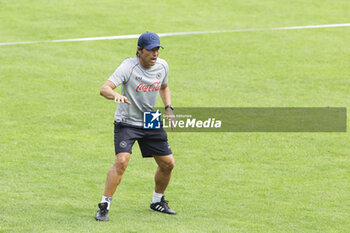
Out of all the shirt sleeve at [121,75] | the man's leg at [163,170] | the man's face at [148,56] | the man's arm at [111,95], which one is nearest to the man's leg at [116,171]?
the man's leg at [163,170]

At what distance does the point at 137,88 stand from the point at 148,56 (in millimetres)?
405

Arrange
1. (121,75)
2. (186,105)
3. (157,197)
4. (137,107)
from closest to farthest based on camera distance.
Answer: (121,75) < (137,107) < (157,197) < (186,105)

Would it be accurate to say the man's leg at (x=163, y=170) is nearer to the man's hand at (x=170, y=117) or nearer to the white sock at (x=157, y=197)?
the white sock at (x=157, y=197)

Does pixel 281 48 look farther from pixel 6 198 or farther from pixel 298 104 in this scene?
pixel 6 198

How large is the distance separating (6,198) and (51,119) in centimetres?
449

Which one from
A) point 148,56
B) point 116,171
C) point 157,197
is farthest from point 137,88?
point 157,197

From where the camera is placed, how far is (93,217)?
7992 millimetres

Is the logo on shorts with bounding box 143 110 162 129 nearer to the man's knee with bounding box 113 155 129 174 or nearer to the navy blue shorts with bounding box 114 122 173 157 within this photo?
the navy blue shorts with bounding box 114 122 173 157

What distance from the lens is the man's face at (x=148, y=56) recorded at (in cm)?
777

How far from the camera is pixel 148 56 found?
780cm

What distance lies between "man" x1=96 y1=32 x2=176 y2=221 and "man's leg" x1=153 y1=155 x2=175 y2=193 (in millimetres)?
12

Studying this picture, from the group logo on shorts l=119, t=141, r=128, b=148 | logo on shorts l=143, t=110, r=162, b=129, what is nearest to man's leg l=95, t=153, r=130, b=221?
logo on shorts l=119, t=141, r=128, b=148

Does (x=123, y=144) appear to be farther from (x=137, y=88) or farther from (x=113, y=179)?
(x=137, y=88)

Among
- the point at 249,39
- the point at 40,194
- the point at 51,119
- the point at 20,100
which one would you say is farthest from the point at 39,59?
the point at 40,194
